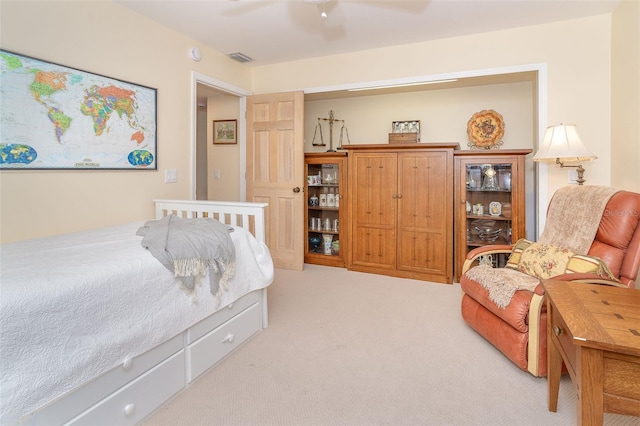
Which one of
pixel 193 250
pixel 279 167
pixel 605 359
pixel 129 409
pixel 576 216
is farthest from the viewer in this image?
pixel 279 167

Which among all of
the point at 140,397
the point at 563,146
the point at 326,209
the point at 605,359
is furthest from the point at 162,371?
the point at 563,146

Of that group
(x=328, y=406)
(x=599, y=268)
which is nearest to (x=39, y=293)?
(x=328, y=406)

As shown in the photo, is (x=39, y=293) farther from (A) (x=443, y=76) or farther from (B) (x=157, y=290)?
(A) (x=443, y=76)

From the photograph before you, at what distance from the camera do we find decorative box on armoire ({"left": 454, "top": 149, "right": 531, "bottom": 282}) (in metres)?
3.29

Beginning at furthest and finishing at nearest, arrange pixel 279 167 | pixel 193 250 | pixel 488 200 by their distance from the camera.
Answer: pixel 279 167
pixel 488 200
pixel 193 250

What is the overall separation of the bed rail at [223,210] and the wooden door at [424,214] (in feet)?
5.57

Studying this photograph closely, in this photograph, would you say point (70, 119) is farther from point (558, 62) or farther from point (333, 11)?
point (558, 62)

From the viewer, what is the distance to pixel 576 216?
2.32 metres

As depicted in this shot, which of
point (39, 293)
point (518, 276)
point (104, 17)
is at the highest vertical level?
point (104, 17)

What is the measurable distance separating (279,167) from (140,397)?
2.89 meters

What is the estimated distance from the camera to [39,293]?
1155 mm

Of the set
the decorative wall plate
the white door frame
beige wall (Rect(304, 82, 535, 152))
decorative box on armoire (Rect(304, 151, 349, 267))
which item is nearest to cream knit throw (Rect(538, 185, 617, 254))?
the decorative wall plate

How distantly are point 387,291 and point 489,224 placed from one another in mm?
1310

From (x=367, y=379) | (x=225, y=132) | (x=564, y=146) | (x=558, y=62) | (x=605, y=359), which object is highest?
(x=558, y=62)
